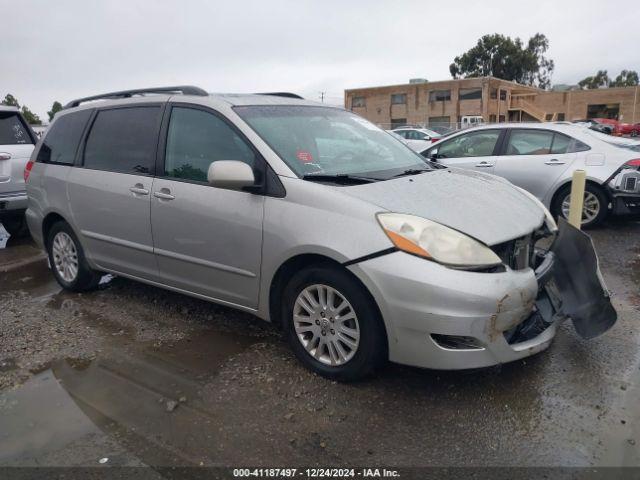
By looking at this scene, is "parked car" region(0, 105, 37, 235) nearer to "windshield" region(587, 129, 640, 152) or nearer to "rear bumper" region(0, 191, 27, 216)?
"rear bumper" region(0, 191, 27, 216)

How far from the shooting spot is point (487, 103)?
162ft

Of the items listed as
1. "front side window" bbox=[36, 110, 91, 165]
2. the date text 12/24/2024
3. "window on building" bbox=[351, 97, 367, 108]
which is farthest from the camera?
"window on building" bbox=[351, 97, 367, 108]

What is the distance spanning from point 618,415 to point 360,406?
1377 millimetres

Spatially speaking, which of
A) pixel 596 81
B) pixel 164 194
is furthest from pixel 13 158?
pixel 596 81

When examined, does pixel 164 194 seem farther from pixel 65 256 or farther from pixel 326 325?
pixel 65 256

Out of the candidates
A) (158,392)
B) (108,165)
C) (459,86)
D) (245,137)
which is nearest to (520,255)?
(245,137)

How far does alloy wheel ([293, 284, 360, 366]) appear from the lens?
3064mm

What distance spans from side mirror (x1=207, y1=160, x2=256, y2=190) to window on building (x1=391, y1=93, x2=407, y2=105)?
5478cm

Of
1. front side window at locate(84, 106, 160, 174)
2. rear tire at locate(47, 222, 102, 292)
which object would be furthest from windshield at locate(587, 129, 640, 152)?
rear tire at locate(47, 222, 102, 292)

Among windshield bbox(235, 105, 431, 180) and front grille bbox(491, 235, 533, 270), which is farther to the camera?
windshield bbox(235, 105, 431, 180)

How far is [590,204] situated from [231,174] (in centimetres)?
577

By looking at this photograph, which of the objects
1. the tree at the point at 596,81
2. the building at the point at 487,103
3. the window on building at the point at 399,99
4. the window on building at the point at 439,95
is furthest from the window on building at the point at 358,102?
the tree at the point at 596,81

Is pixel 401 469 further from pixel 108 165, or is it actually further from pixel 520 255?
pixel 108 165

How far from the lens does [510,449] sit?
2578mm
